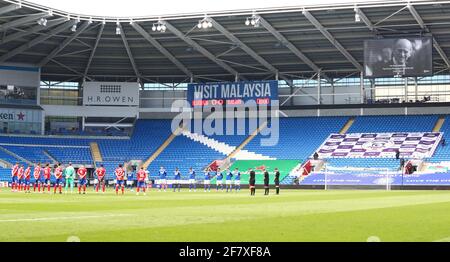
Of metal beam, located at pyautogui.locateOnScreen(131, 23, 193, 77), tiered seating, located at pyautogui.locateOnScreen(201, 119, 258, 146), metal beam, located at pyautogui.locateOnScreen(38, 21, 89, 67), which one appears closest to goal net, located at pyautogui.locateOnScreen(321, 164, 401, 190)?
tiered seating, located at pyautogui.locateOnScreen(201, 119, 258, 146)

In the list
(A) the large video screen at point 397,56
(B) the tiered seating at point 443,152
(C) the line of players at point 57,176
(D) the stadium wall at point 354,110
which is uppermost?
(A) the large video screen at point 397,56

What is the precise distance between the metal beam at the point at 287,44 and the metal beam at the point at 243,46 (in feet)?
11.1

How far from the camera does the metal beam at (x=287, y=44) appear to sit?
58219 millimetres

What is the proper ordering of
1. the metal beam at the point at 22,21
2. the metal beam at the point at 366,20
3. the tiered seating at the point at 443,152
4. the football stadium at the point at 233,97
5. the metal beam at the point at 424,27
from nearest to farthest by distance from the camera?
the metal beam at the point at 424,27, the metal beam at the point at 366,20, the metal beam at the point at 22,21, the football stadium at the point at 233,97, the tiered seating at the point at 443,152

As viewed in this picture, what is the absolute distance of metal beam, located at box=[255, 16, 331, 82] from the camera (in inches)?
2292

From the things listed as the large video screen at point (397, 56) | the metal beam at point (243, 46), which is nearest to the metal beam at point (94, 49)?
the metal beam at point (243, 46)

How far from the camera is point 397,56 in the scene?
55.7 m

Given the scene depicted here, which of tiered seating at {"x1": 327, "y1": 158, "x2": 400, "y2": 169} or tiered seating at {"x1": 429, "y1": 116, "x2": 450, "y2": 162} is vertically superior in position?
tiered seating at {"x1": 429, "y1": 116, "x2": 450, "y2": 162}

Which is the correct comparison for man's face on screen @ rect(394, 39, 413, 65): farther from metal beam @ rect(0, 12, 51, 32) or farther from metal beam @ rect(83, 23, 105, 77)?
metal beam @ rect(0, 12, 51, 32)

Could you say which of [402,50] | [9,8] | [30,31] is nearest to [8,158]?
[30,31]

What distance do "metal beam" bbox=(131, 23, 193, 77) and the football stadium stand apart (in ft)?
0.62

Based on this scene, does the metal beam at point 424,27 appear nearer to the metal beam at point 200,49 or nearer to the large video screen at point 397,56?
the large video screen at point 397,56
